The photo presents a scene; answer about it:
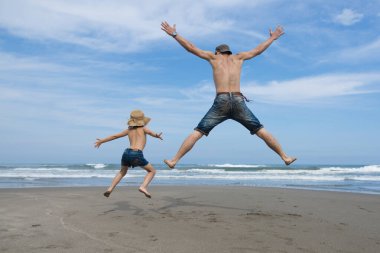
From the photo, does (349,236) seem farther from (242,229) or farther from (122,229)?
(122,229)

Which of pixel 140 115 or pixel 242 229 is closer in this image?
pixel 242 229

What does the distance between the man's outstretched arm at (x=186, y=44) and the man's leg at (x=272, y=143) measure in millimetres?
1521

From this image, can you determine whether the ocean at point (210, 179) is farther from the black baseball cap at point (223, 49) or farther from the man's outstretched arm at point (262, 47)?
the black baseball cap at point (223, 49)

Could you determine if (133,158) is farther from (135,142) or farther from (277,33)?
(277,33)

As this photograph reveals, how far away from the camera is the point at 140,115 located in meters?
7.23

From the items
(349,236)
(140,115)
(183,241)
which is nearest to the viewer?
(183,241)

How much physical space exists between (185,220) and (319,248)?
233cm

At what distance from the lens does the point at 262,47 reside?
21.7 ft

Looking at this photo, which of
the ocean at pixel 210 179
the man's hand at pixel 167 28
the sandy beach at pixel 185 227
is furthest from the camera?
the ocean at pixel 210 179

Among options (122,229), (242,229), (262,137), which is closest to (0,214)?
(122,229)

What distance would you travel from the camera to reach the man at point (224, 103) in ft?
20.6

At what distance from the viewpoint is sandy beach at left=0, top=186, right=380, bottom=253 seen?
4.26m

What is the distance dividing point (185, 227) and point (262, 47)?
3282mm

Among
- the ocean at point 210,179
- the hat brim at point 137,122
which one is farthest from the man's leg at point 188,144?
the ocean at point 210,179
